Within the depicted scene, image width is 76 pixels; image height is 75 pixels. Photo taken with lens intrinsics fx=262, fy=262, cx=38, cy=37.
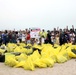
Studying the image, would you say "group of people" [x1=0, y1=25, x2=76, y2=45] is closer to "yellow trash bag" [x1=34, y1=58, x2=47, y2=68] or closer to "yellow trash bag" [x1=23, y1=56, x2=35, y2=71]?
"yellow trash bag" [x1=34, y1=58, x2=47, y2=68]

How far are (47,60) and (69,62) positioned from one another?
1.52 meters

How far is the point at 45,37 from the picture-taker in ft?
65.3

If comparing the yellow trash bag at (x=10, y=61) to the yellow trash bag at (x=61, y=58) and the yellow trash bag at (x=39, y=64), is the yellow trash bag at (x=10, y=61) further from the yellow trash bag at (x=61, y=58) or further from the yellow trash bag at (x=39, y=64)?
the yellow trash bag at (x=61, y=58)

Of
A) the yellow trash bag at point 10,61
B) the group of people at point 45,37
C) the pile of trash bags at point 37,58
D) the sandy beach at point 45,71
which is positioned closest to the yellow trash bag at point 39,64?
the pile of trash bags at point 37,58

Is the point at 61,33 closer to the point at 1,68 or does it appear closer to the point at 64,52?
the point at 64,52

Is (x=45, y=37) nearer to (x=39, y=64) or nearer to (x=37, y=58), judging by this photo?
(x=37, y=58)

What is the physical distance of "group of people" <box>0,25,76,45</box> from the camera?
1864 cm

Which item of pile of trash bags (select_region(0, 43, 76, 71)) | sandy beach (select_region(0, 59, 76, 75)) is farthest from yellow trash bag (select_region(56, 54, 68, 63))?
sandy beach (select_region(0, 59, 76, 75))

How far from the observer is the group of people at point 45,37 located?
61.2ft

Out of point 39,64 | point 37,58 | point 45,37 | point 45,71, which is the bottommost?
point 45,71

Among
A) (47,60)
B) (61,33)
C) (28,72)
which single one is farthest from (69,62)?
(61,33)

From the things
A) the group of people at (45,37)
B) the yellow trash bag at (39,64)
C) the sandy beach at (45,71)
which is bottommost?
the sandy beach at (45,71)

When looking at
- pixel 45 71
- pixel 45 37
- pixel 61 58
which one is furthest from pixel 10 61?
pixel 45 37

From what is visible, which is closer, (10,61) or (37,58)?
(10,61)
